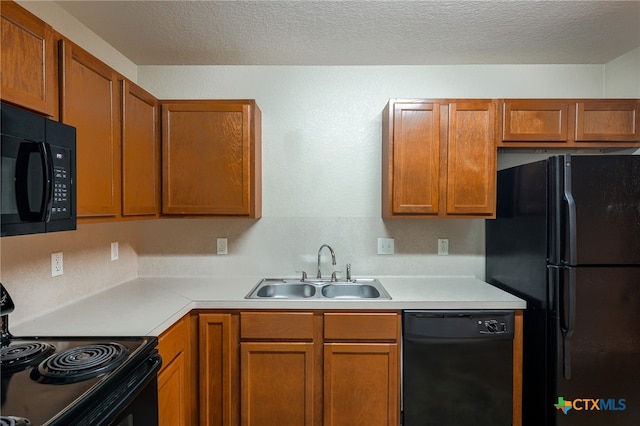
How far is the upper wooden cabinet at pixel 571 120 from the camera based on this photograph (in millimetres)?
2055

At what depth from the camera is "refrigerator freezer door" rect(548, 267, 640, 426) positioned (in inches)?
63.1

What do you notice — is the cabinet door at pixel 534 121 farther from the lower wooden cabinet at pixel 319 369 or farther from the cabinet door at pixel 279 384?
the cabinet door at pixel 279 384

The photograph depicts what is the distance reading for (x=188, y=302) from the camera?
5.81ft

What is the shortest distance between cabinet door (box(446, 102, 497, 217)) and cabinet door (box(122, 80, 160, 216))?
1.88m

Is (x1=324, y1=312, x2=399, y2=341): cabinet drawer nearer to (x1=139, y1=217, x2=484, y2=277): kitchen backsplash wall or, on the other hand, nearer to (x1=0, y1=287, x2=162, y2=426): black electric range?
(x1=139, y1=217, x2=484, y2=277): kitchen backsplash wall

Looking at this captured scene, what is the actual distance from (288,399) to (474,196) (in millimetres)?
1671

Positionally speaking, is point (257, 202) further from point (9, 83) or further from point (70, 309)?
point (9, 83)

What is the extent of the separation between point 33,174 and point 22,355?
64cm

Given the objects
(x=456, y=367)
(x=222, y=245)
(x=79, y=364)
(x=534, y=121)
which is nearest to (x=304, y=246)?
(x=222, y=245)

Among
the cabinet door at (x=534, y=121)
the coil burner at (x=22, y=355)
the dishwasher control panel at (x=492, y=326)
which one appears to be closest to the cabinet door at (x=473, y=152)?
the cabinet door at (x=534, y=121)

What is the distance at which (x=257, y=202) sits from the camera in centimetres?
223

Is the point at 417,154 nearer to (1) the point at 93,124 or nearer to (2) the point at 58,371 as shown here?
(1) the point at 93,124

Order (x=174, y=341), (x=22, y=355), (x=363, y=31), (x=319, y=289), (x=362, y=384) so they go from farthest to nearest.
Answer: (x=319, y=289) < (x=363, y=31) < (x=362, y=384) < (x=174, y=341) < (x=22, y=355)

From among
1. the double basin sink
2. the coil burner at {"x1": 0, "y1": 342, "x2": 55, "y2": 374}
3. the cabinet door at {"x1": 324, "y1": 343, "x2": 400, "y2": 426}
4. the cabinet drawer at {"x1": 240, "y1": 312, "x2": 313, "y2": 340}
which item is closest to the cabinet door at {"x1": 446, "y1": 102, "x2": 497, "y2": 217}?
the double basin sink
